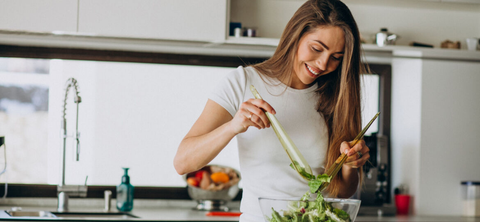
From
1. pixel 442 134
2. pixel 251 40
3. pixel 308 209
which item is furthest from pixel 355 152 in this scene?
pixel 442 134

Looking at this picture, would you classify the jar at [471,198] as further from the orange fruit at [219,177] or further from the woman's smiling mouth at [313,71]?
the woman's smiling mouth at [313,71]

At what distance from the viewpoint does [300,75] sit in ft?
4.05

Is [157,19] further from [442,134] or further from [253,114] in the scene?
[442,134]

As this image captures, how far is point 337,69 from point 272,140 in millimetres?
282

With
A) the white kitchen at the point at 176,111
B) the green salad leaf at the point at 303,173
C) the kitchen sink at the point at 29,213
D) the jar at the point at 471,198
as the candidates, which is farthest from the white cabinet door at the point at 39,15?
the jar at the point at 471,198

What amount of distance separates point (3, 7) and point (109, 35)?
49 cm

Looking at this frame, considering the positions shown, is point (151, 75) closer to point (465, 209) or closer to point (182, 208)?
point (182, 208)

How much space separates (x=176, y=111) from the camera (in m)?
2.77

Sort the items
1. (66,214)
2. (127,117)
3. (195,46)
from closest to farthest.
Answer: (66,214) < (195,46) < (127,117)

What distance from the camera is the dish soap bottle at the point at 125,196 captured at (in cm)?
245

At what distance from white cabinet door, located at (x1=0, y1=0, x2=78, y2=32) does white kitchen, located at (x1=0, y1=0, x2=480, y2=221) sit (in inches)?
7.6

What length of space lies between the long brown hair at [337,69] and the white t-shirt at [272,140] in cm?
3

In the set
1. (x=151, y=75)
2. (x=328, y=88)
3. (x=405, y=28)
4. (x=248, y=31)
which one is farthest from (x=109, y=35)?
(x=405, y=28)

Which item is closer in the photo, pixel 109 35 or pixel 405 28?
pixel 109 35
